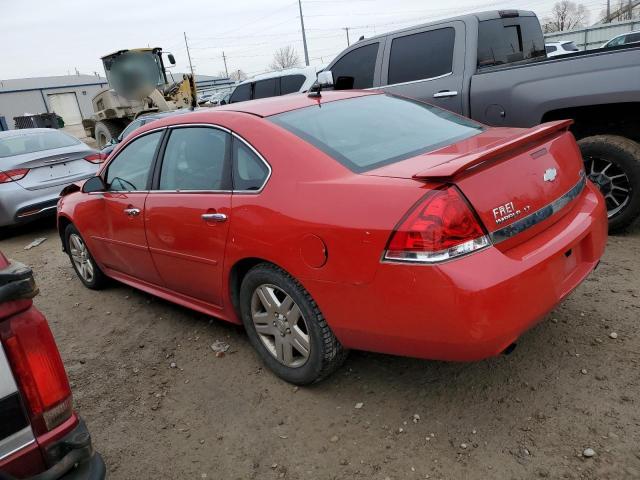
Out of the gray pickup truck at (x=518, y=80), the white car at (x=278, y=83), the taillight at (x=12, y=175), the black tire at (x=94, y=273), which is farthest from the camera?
the white car at (x=278, y=83)

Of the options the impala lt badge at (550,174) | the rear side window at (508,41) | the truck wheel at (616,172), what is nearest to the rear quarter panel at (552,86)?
the truck wheel at (616,172)

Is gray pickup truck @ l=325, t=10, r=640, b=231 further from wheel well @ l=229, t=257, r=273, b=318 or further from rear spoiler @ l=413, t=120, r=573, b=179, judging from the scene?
wheel well @ l=229, t=257, r=273, b=318

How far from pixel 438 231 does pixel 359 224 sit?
1.15 feet

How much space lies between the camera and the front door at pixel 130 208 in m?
3.63

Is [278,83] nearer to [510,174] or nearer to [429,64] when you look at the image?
[429,64]

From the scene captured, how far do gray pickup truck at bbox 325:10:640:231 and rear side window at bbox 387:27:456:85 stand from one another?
0.01m

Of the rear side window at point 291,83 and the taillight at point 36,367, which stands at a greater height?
the rear side window at point 291,83

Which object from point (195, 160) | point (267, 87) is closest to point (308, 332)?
point (195, 160)

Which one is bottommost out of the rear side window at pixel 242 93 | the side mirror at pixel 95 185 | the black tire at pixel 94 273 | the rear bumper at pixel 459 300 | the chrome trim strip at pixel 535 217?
the black tire at pixel 94 273

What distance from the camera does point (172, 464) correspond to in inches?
97.5

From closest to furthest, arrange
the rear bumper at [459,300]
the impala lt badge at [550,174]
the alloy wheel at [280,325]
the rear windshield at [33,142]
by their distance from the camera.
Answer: the rear bumper at [459,300] < the impala lt badge at [550,174] < the alloy wheel at [280,325] < the rear windshield at [33,142]

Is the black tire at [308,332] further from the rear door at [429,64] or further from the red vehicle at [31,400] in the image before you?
the rear door at [429,64]

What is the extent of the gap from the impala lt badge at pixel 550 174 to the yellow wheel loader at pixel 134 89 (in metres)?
16.4

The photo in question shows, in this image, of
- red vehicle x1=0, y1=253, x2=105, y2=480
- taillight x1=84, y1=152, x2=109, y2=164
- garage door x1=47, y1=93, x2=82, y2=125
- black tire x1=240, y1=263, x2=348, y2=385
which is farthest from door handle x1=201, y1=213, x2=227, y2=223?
garage door x1=47, y1=93, x2=82, y2=125
